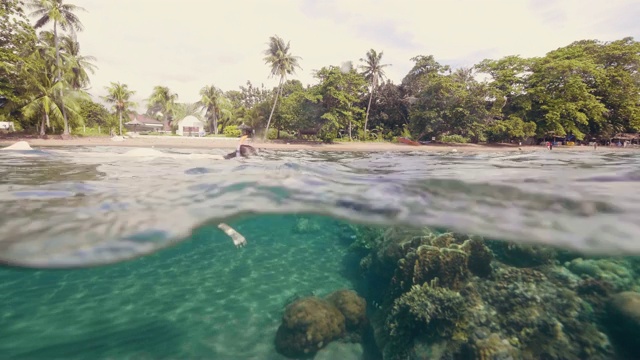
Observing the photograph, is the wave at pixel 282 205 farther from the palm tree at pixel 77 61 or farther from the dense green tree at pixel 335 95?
the palm tree at pixel 77 61

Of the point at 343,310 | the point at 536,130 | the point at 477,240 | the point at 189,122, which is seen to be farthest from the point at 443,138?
the point at 189,122

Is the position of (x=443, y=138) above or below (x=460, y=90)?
below

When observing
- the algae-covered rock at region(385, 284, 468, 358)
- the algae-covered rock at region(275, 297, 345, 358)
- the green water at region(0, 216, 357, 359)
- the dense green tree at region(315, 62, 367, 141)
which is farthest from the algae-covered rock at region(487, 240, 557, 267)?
the dense green tree at region(315, 62, 367, 141)

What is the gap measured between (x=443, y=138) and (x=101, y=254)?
1747 inches

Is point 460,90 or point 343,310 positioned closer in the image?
point 343,310

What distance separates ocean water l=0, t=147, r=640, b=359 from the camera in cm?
722

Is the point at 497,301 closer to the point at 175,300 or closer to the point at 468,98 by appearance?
the point at 175,300

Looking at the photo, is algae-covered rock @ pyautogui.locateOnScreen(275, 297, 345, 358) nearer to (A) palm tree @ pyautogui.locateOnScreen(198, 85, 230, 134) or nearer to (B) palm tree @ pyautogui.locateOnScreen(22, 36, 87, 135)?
(B) palm tree @ pyautogui.locateOnScreen(22, 36, 87, 135)

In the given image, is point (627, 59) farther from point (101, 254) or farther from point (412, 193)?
point (101, 254)

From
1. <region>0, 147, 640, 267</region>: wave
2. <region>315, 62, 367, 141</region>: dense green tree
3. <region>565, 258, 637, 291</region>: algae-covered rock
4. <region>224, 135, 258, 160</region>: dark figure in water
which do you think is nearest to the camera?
<region>0, 147, 640, 267</region>: wave

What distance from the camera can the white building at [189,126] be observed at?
64875 millimetres

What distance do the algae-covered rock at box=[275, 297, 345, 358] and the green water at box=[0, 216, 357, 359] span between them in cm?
55

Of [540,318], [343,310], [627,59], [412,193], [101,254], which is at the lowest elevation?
[343,310]

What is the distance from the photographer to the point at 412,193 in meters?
8.62
